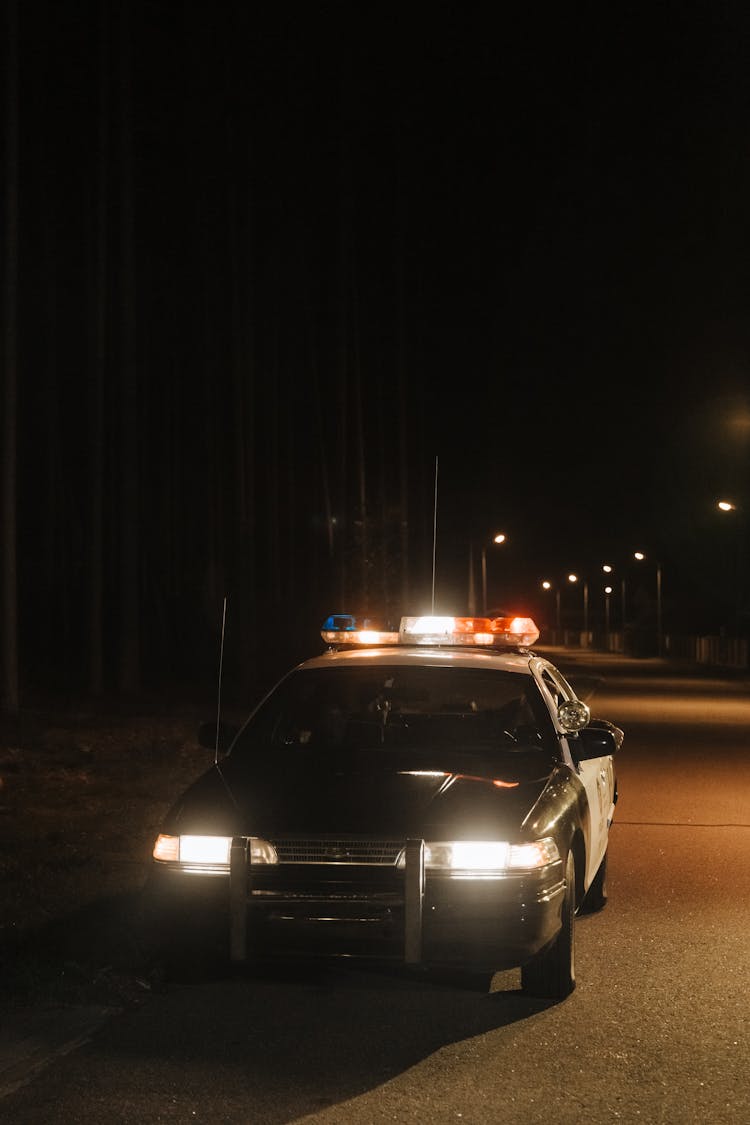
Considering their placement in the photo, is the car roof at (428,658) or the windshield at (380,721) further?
the car roof at (428,658)

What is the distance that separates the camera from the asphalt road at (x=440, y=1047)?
517 centimetres

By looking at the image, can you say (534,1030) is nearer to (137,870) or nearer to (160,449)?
(137,870)

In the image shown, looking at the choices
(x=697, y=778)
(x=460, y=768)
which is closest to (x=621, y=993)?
(x=460, y=768)

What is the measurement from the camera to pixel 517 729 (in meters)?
8.09

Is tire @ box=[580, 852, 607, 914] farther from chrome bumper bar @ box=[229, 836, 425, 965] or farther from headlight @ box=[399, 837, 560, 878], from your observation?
chrome bumper bar @ box=[229, 836, 425, 965]

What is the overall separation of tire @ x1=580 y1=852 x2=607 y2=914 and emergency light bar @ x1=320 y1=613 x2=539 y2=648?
1457mm

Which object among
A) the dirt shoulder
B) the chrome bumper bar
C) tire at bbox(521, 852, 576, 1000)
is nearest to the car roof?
tire at bbox(521, 852, 576, 1000)

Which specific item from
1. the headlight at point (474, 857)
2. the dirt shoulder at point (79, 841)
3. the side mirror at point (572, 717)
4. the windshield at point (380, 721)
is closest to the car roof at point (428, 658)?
the windshield at point (380, 721)

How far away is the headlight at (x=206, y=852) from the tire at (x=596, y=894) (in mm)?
3198

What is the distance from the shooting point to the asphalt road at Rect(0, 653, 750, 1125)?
5172 millimetres

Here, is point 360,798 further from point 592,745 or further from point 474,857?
point 592,745

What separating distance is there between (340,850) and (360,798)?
0.35 meters

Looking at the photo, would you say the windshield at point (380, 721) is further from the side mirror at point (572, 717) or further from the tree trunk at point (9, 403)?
the tree trunk at point (9, 403)

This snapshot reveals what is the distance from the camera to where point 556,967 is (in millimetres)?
6633
